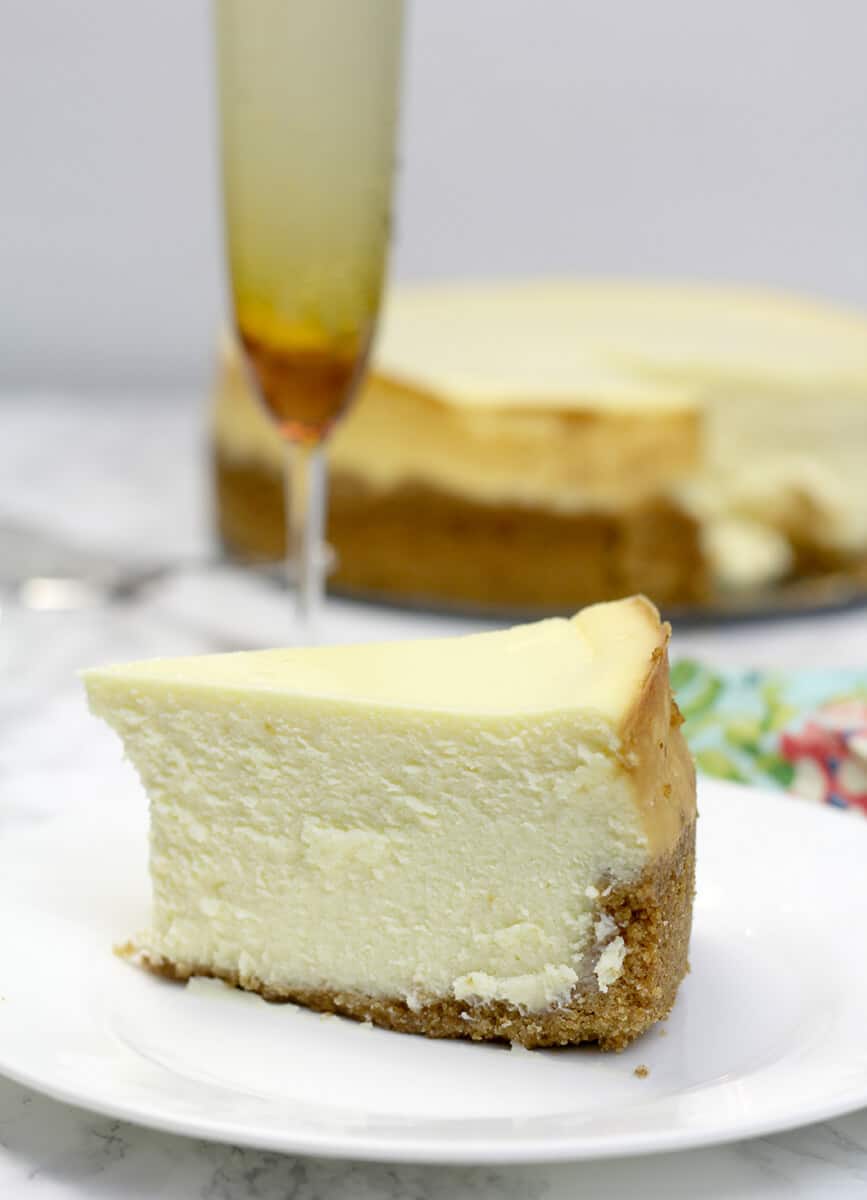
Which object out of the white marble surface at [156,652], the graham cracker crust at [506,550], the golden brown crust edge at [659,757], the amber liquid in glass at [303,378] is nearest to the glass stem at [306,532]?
the amber liquid in glass at [303,378]

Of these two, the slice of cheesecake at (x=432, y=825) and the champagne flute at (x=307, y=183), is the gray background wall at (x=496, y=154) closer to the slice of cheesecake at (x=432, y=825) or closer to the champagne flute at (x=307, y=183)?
the champagne flute at (x=307, y=183)

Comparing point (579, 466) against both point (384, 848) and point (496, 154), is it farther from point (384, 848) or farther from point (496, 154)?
point (496, 154)

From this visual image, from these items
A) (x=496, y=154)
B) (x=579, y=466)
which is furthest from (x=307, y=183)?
(x=496, y=154)

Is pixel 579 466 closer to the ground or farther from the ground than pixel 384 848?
closer to the ground

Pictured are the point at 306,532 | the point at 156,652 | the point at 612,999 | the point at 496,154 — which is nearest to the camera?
the point at 612,999

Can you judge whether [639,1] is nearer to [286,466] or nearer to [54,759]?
[286,466]

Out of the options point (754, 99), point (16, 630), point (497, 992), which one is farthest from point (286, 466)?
point (754, 99)
